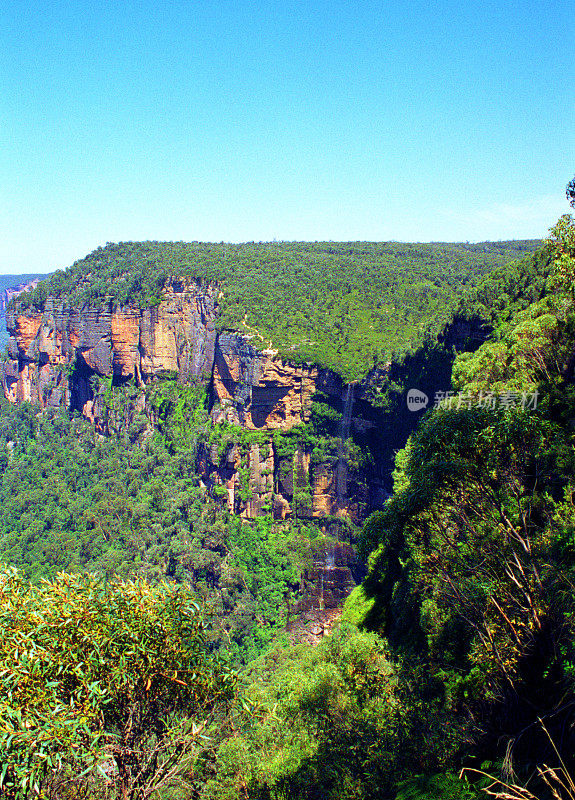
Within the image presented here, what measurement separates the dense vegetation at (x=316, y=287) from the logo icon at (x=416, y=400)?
3438 mm

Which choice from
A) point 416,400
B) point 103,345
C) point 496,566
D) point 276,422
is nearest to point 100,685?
point 496,566

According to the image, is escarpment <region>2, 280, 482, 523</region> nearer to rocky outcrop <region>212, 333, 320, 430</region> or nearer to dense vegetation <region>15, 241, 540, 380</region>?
rocky outcrop <region>212, 333, 320, 430</region>

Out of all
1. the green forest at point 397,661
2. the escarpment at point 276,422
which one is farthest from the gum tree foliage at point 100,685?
the escarpment at point 276,422

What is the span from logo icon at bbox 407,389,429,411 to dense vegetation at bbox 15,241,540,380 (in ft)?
11.3

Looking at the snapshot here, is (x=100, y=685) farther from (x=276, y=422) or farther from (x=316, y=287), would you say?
(x=316, y=287)

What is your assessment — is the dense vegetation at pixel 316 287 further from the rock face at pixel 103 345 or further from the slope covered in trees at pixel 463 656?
the slope covered in trees at pixel 463 656

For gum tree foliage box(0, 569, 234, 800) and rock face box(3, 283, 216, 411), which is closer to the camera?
gum tree foliage box(0, 569, 234, 800)

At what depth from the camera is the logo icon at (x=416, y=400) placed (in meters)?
42.1

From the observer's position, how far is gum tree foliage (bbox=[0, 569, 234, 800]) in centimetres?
614

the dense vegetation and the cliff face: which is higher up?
the dense vegetation

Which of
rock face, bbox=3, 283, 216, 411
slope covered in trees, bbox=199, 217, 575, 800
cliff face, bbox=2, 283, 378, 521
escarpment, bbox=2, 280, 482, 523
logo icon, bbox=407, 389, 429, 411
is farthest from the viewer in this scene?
rock face, bbox=3, 283, 216, 411

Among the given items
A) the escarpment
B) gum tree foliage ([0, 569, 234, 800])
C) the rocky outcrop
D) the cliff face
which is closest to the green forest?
gum tree foliage ([0, 569, 234, 800])

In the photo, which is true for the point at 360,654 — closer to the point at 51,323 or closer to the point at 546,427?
the point at 546,427

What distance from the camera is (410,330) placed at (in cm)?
5200
